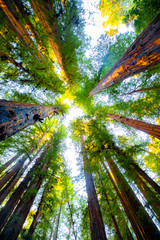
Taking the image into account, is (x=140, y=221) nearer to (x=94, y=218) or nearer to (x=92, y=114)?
(x=94, y=218)

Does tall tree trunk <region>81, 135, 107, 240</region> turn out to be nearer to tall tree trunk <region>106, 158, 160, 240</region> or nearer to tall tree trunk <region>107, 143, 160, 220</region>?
tall tree trunk <region>106, 158, 160, 240</region>

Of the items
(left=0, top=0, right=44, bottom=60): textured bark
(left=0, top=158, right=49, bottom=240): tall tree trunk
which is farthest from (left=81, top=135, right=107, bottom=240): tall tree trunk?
(left=0, top=0, right=44, bottom=60): textured bark

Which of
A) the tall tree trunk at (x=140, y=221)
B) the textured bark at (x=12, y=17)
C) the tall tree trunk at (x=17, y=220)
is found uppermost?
the textured bark at (x=12, y=17)

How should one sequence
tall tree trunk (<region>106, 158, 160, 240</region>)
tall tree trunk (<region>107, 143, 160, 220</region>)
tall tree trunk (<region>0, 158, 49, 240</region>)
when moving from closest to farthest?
tall tree trunk (<region>106, 158, 160, 240</region>), tall tree trunk (<region>107, 143, 160, 220</region>), tall tree trunk (<region>0, 158, 49, 240</region>)

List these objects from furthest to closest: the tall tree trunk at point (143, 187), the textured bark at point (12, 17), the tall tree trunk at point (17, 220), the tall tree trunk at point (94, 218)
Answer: the textured bark at point (12, 17) < the tall tree trunk at point (17, 220) < the tall tree trunk at point (94, 218) < the tall tree trunk at point (143, 187)

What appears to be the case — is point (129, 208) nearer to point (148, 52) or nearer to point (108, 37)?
point (148, 52)

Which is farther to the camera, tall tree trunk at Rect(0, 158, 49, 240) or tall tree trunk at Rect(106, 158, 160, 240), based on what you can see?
tall tree trunk at Rect(0, 158, 49, 240)

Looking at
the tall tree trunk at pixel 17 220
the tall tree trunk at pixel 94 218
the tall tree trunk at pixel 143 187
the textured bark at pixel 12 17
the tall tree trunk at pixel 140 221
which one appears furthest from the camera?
the textured bark at pixel 12 17

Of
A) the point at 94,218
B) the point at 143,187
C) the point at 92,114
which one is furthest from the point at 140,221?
the point at 92,114

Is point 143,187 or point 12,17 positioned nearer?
point 143,187

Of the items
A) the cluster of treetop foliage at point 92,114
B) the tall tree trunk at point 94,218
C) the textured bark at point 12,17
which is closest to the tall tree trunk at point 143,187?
the cluster of treetop foliage at point 92,114

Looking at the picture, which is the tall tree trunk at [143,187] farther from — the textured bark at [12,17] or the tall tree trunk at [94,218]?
the textured bark at [12,17]

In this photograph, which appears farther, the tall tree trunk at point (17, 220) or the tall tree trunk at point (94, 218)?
the tall tree trunk at point (17, 220)

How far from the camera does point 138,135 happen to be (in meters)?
7.43
